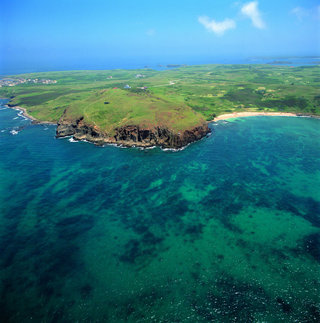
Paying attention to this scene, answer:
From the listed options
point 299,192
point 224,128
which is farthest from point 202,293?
point 224,128

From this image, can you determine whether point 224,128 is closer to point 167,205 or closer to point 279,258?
point 167,205

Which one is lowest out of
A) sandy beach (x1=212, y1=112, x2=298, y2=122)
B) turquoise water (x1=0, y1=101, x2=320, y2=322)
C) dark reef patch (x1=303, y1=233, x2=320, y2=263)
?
dark reef patch (x1=303, y1=233, x2=320, y2=263)

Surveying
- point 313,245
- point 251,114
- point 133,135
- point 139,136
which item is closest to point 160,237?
point 313,245

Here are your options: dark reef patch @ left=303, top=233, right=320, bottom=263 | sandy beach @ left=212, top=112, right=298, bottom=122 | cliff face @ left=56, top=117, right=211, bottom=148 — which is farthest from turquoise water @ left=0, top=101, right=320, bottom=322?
sandy beach @ left=212, top=112, right=298, bottom=122

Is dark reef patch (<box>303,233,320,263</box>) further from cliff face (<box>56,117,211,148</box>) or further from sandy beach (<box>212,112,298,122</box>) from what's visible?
sandy beach (<box>212,112,298,122</box>)

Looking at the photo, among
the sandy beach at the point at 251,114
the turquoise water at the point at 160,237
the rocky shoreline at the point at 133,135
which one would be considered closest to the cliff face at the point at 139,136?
the rocky shoreline at the point at 133,135

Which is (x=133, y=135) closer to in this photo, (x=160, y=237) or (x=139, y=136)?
(x=139, y=136)
